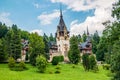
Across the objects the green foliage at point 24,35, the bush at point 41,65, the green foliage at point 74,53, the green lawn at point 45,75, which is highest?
the green foliage at point 24,35

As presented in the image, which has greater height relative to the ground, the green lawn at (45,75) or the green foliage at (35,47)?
the green foliage at (35,47)

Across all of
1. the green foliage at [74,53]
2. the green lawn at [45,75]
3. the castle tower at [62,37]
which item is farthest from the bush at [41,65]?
the castle tower at [62,37]

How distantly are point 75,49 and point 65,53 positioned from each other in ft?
45.0

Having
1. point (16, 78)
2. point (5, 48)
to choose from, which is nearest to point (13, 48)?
point (5, 48)

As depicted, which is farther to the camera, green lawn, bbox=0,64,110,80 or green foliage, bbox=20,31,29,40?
green foliage, bbox=20,31,29,40

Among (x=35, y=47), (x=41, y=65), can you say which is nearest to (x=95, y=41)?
(x=35, y=47)

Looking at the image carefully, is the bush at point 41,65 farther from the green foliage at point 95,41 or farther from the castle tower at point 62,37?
the green foliage at point 95,41

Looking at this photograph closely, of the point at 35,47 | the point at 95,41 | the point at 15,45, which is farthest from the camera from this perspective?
the point at 95,41

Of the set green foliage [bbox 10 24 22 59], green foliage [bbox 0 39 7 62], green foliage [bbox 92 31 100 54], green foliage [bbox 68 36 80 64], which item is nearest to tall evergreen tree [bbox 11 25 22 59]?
green foliage [bbox 10 24 22 59]

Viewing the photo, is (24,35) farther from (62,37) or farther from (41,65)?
(41,65)

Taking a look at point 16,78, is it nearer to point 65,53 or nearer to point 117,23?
point 117,23

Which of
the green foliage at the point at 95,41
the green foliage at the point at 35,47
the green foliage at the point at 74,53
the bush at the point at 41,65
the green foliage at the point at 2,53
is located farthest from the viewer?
the green foliage at the point at 95,41

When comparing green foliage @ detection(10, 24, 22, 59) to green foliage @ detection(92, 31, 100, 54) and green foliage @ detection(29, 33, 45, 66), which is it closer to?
green foliage @ detection(29, 33, 45, 66)

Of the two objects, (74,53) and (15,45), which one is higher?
(15,45)
